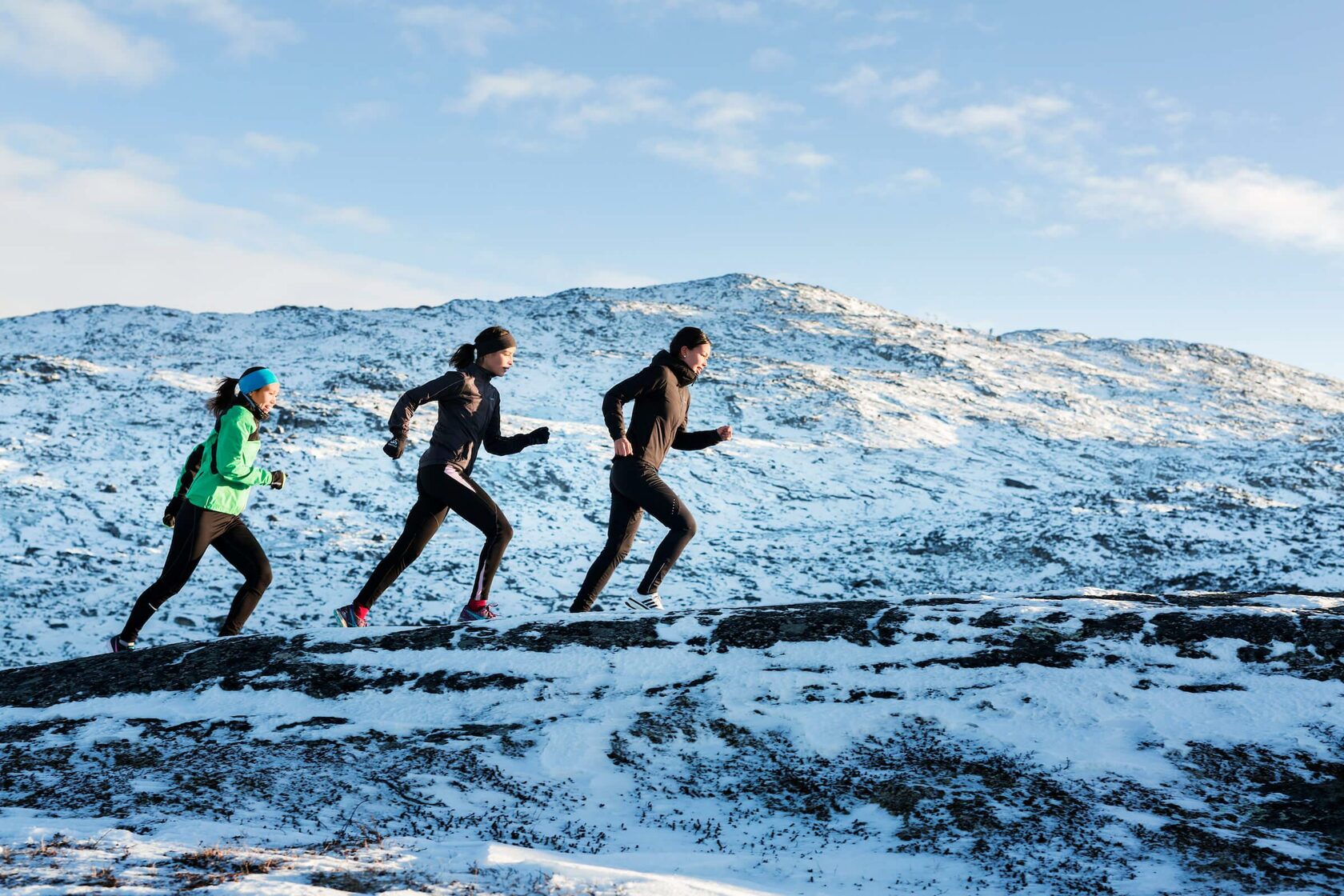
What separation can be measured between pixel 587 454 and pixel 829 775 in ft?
41.4

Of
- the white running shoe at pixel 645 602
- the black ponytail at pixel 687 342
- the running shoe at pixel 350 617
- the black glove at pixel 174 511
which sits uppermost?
the black ponytail at pixel 687 342

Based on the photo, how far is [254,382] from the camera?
19.8ft

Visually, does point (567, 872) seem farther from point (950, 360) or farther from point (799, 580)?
point (950, 360)

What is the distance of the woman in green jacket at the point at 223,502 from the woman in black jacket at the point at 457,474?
0.72 meters

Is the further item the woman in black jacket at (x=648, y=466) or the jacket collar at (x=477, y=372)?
the jacket collar at (x=477, y=372)

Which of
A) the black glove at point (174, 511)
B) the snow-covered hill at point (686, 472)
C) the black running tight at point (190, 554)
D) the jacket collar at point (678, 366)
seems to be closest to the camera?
the black running tight at point (190, 554)

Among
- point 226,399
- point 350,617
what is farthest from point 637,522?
point 226,399

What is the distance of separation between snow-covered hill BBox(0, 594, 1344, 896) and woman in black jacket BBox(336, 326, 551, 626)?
3.00ft

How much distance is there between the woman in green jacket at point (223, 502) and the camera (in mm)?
5852

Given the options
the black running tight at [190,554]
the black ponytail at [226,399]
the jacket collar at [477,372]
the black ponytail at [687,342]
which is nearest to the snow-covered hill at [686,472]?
the black running tight at [190,554]

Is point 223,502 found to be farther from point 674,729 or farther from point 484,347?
point 674,729

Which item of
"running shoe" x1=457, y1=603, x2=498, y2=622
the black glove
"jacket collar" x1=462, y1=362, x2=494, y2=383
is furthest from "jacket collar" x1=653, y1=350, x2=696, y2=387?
the black glove

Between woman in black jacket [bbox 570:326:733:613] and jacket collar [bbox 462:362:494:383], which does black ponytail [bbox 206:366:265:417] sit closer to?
jacket collar [bbox 462:362:494:383]

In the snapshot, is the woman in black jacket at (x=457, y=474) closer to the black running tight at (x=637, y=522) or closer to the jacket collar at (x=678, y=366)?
the black running tight at (x=637, y=522)
